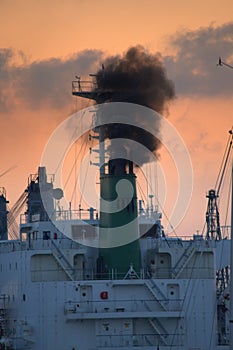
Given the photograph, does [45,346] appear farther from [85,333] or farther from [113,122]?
[113,122]

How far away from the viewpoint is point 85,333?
2447 inches

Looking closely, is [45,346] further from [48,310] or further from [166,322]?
[166,322]

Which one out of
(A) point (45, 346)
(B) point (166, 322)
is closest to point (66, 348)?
(A) point (45, 346)

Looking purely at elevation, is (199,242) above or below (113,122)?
below

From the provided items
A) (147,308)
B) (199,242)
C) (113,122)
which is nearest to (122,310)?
(147,308)

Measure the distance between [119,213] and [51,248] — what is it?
3.76m

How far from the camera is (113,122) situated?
2554 inches

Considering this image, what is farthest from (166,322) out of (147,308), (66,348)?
(66,348)

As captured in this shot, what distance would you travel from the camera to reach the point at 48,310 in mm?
62500

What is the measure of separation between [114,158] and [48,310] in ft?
26.7

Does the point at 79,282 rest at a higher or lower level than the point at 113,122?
lower

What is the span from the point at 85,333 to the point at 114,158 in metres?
8.72

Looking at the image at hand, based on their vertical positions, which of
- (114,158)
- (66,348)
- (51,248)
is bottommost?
(66,348)

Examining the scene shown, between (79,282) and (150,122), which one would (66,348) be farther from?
(150,122)
